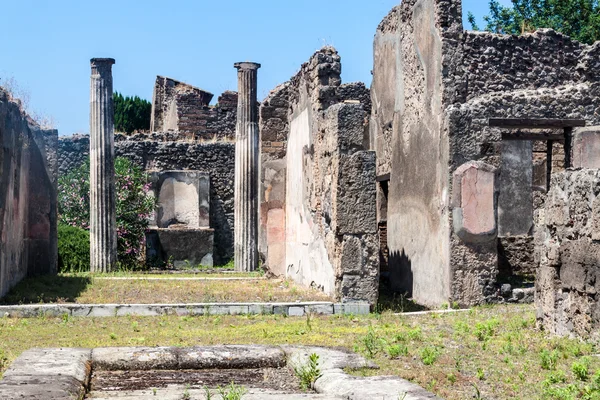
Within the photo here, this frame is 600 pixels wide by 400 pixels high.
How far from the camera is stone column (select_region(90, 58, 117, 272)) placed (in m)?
19.3

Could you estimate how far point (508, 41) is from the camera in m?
12.5

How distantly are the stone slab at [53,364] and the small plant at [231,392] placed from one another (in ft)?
2.62

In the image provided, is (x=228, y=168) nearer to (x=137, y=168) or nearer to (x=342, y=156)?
(x=137, y=168)

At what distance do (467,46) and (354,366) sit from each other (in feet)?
22.7

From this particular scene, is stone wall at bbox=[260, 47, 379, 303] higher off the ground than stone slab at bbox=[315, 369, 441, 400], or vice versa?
stone wall at bbox=[260, 47, 379, 303]

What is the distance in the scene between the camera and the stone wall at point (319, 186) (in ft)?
34.9

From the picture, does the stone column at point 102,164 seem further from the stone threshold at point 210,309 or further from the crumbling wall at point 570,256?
the crumbling wall at point 570,256

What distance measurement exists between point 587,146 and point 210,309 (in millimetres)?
4743

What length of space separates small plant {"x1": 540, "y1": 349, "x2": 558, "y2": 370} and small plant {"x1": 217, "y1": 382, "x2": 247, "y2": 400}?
209cm

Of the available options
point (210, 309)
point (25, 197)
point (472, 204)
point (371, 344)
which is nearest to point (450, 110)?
point (472, 204)

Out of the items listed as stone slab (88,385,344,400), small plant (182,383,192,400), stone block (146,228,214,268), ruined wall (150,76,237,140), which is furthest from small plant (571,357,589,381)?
ruined wall (150,76,237,140)

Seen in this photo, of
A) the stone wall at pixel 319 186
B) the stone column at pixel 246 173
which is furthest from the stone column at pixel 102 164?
the stone wall at pixel 319 186

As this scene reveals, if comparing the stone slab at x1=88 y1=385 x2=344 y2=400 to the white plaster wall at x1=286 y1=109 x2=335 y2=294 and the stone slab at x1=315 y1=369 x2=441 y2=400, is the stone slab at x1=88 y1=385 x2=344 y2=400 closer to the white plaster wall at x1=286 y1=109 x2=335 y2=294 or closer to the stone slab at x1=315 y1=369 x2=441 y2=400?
the stone slab at x1=315 y1=369 x2=441 y2=400

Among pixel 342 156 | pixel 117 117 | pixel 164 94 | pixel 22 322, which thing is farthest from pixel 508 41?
pixel 117 117
